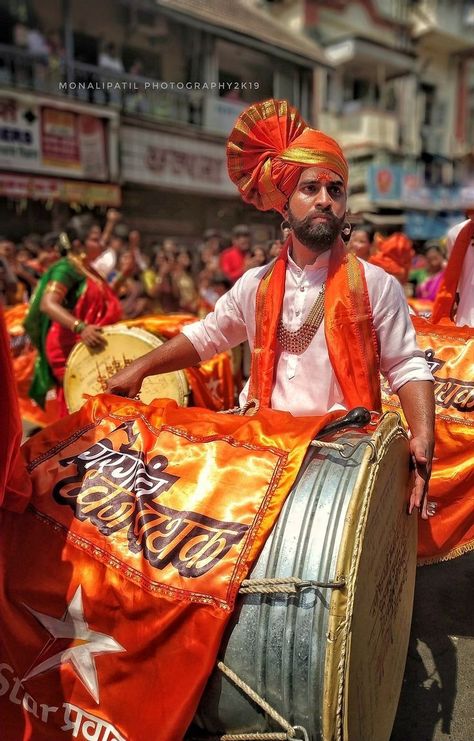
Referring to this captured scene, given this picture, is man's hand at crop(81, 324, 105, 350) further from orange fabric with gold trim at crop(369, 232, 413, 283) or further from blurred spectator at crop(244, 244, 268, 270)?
orange fabric with gold trim at crop(369, 232, 413, 283)

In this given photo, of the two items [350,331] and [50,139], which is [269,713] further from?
[50,139]

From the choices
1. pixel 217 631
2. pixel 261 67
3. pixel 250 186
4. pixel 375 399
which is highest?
pixel 261 67

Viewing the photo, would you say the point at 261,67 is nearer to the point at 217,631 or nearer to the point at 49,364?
the point at 49,364

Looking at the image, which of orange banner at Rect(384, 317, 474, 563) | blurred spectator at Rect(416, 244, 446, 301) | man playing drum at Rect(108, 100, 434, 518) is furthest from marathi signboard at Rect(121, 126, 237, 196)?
man playing drum at Rect(108, 100, 434, 518)

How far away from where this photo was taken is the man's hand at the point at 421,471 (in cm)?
180

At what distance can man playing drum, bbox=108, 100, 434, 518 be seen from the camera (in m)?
2.05

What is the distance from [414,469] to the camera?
6.07 ft

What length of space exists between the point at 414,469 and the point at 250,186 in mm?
1215

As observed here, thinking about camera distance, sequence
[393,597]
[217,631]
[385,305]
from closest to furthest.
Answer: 1. [217,631]
2. [393,597]
3. [385,305]

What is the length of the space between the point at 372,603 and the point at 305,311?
1.04 metres

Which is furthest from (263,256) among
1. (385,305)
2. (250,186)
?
(385,305)

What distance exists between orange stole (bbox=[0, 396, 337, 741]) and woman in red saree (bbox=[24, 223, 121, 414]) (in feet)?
8.71

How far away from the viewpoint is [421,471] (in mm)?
1810

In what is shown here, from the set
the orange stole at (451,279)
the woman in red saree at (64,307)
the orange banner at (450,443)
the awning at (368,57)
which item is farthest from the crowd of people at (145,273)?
the awning at (368,57)
